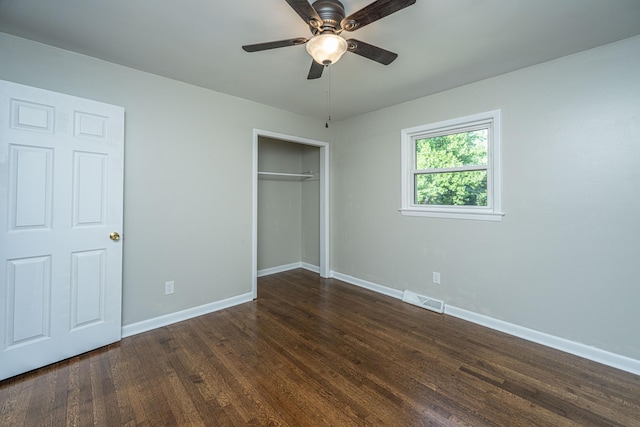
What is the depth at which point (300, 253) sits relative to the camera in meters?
5.12

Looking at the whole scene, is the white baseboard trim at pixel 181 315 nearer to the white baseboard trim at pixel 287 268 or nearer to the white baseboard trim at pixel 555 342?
the white baseboard trim at pixel 287 268

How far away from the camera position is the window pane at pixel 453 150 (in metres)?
2.89

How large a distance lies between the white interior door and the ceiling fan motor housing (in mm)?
1999

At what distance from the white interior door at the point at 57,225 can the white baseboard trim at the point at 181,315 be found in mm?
164

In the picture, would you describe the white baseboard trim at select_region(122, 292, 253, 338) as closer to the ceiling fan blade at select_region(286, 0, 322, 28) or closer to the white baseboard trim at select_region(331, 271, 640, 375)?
the white baseboard trim at select_region(331, 271, 640, 375)

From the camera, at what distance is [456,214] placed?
299 centimetres

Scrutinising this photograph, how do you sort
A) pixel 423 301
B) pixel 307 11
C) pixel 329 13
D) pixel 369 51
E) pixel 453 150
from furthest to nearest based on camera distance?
pixel 423 301
pixel 453 150
pixel 369 51
pixel 329 13
pixel 307 11

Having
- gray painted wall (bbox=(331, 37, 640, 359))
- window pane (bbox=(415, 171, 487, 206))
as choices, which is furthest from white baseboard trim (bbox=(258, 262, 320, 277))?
window pane (bbox=(415, 171, 487, 206))

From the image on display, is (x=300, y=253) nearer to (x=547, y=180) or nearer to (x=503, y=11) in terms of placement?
(x=547, y=180)

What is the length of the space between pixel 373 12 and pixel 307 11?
0.37 metres

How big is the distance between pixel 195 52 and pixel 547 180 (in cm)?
335

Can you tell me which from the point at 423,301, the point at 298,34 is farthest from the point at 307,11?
the point at 423,301

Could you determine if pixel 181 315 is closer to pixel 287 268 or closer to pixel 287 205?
pixel 287 268

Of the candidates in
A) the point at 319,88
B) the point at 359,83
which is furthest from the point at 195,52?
the point at 359,83
